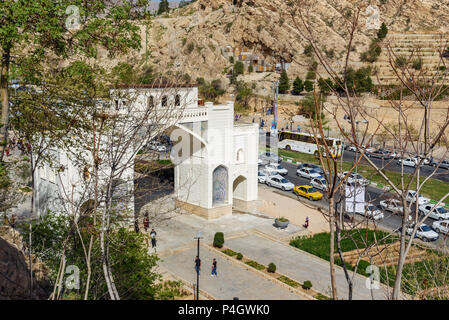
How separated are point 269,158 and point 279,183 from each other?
297 inches

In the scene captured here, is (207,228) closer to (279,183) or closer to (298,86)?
(279,183)

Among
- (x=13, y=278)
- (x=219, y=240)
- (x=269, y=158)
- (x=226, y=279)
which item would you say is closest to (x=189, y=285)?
(x=226, y=279)

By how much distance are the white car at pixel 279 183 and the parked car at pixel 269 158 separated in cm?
537

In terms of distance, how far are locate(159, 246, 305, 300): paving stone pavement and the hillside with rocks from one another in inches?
1973

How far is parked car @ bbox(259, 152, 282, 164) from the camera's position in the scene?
1490 inches

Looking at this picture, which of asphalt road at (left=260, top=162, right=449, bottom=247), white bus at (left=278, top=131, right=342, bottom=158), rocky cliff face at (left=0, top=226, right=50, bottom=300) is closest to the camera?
rocky cliff face at (left=0, top=226, right=50, bottom=300)

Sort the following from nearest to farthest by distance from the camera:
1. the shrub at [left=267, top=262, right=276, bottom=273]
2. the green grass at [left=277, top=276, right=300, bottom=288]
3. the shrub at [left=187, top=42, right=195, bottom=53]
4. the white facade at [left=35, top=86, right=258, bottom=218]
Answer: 1. the green grass at [left=277, top=276, right=300, bottom=288]
2. the shrub at [left=267, top=262, right=276, bottom=273]
3. the white facade at [left=35, top=86, right=258, bottom=218]
4. the shrub at [left=187, top=42, right=195, bottom=53]

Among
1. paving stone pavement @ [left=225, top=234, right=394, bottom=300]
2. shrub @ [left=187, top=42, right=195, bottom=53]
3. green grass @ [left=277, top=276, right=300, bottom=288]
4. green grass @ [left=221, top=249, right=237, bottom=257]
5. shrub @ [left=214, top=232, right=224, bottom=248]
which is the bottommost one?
paving stone pavement @ [left=225, top=234, right=394, bottom=300]

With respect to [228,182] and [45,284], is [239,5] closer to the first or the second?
[228,182]

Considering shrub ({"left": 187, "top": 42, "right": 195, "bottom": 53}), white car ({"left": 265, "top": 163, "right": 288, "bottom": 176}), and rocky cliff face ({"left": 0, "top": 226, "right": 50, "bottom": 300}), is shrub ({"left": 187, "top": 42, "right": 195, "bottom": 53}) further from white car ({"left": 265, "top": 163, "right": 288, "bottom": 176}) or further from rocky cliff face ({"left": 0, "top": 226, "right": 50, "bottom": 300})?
rocky cliff face ({"left": 0, "top": 226, "right": 50, "bottom": 300})

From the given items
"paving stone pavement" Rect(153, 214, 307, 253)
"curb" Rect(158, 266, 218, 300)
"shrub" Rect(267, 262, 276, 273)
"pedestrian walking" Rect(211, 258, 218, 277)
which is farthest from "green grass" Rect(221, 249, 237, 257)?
"curb" Rect(158, 266, 218, 300)
